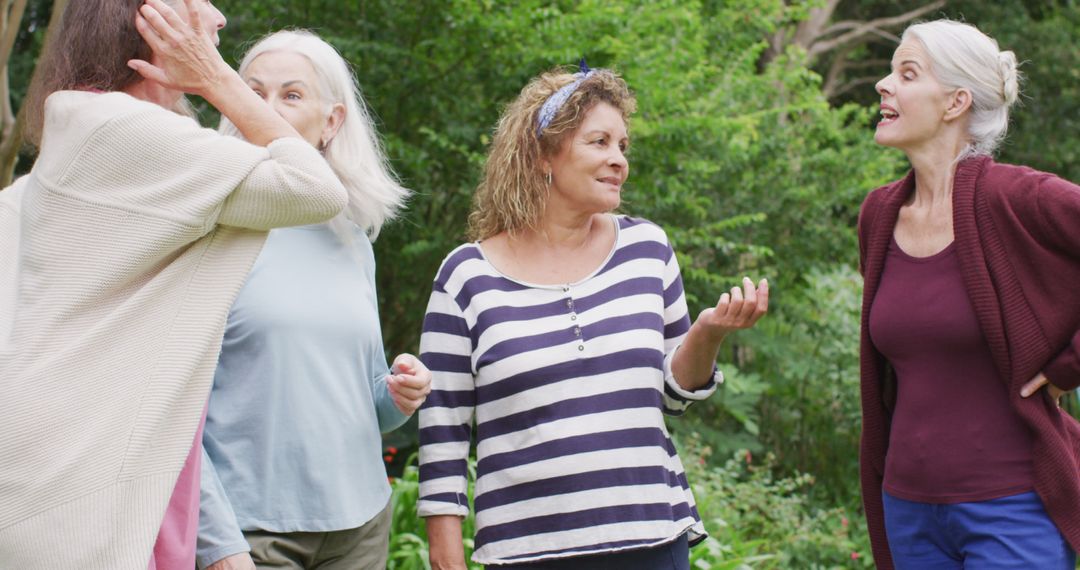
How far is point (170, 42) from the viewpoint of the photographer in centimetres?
202

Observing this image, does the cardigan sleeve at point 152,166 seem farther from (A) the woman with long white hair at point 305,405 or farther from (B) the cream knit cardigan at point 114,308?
(A) the woman with long white hair at point 305,405

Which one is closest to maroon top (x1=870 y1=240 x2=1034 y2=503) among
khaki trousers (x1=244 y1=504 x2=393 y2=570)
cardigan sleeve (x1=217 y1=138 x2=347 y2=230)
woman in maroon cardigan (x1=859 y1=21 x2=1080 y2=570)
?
woman in maroon cardigan (x1=859 y1=21 x2=1080 y2=570)

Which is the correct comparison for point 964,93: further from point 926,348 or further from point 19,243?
point 19,243

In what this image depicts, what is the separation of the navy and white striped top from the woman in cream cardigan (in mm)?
789

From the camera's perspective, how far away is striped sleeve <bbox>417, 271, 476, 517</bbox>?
2.80 meters

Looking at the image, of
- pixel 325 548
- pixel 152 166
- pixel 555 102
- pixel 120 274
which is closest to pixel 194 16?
pixel 152 166

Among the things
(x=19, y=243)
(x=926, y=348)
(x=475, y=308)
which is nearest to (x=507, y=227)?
(x=475, y=308)

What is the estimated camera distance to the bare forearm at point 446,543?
2760mm

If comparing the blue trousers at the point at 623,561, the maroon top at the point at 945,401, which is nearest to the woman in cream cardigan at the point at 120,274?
the blue trousers at the point at 623,561

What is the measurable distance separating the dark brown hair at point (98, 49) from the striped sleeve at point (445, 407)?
1.04 meters

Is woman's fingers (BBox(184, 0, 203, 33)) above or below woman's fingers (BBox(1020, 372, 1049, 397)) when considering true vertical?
above

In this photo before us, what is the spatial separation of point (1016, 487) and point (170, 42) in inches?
85.2

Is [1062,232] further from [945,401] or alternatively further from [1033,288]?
[945,401]

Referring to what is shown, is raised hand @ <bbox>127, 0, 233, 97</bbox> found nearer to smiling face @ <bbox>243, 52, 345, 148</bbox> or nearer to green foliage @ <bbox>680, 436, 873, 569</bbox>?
smiling face @ <bbox>243, 52, 345, 148</bbox>
